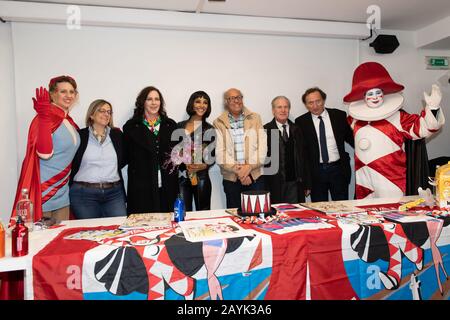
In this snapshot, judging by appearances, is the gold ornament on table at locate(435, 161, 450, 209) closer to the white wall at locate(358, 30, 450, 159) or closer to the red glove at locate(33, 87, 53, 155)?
the white wall at locate(358, 30, 450, 159)

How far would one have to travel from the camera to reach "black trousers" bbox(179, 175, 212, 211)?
9.54 feet

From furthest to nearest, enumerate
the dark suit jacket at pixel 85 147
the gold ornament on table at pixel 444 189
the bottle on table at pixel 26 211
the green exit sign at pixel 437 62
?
1. the green exit sign at pixel 437 62
2. the dark suit jacket at pixel 85 147
3. the gold ornament on table at pixel 444 189
4. the bottle on table at pixel 26 211

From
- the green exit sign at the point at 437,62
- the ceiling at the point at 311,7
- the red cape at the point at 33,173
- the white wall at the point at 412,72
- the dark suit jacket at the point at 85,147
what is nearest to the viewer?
the red cape at the point at 33,173

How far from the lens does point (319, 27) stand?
3551mm

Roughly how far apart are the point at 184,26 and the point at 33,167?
1964 millimetres

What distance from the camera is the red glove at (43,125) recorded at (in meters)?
2.18

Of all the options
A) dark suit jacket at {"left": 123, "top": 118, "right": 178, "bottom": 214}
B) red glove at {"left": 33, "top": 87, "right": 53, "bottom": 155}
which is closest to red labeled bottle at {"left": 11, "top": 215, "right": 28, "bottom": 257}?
red glove at {"left": 33, "top": 87, "right": 53, "bottom": 155}

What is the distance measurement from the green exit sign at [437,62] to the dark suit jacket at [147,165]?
11.4ft

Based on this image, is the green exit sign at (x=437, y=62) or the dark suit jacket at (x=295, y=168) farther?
the green exit sign at (x=437, y=62)

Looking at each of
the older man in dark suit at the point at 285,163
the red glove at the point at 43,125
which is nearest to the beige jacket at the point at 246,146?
the older man in dark suit at the point at 285,163

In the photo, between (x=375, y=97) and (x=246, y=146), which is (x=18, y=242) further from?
(x=375, y=97)

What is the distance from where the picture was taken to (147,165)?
2.72m

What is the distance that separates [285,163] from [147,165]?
49.7 inches

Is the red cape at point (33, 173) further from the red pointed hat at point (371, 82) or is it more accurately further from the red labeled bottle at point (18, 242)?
the red pointed hat at point (371, 82)
